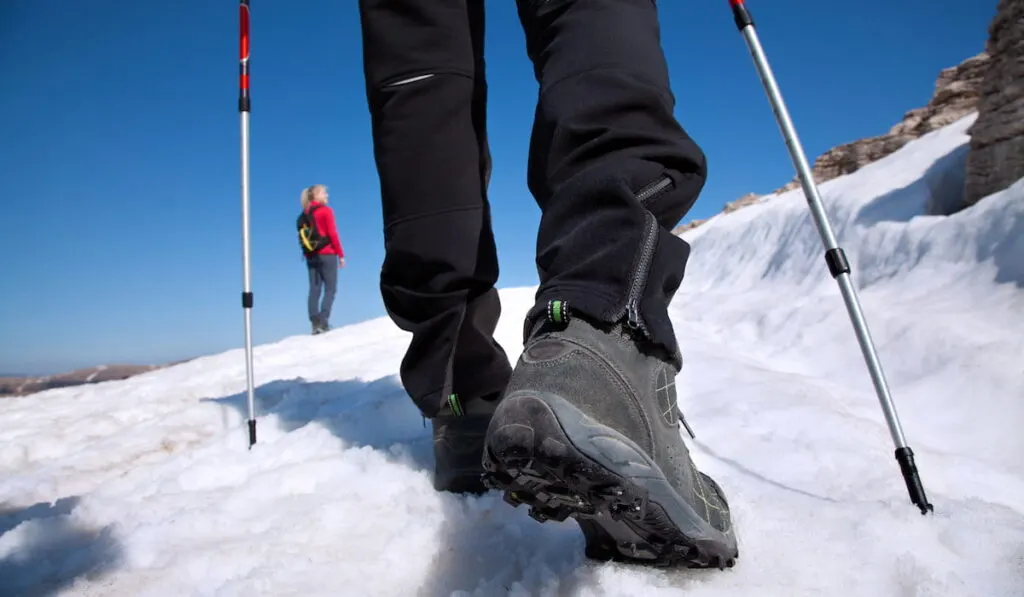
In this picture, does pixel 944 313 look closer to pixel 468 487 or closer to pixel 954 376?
pixel 954 376

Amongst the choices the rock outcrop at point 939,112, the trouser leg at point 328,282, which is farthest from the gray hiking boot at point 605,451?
the rock outcrop at point 939,112

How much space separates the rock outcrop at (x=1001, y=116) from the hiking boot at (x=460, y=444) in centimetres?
512

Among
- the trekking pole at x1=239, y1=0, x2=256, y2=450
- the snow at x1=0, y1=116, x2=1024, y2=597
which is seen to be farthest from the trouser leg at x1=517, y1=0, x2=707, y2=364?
the trekking pole at x1=239, y1=0, x2=256, y2=450

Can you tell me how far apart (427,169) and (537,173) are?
36cm

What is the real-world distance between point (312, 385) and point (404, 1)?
2.49 m

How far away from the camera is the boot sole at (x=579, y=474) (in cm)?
67

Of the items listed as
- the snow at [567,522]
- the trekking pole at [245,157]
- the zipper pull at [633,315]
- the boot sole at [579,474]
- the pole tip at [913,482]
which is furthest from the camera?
the trekking pole at [245,157]

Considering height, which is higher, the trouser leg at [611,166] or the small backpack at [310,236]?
the trouser leg at [611,166]

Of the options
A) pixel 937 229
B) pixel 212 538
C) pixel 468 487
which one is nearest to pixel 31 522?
pixel 212 538

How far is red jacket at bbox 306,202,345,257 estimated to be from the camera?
797 cm

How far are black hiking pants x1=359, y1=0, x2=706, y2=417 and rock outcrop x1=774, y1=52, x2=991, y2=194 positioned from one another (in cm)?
1210

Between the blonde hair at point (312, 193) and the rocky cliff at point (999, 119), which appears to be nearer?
the rocky cliff at point (999, 119)

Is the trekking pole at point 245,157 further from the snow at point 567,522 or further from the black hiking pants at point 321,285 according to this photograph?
the black hiking pants at point 321,285

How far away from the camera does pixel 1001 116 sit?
465 cm
